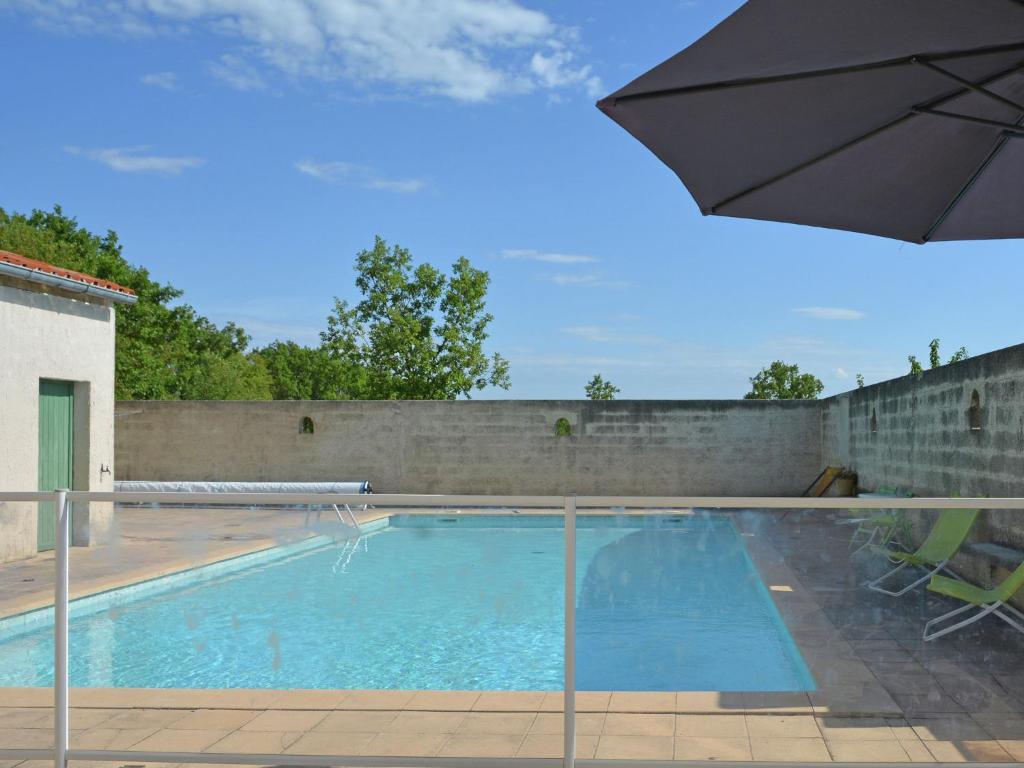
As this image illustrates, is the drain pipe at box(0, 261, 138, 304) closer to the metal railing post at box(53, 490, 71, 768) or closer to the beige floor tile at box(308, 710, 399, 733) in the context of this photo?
the metal railing post at box(53, 490, 71, 768)

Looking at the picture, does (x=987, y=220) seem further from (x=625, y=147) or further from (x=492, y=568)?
(x=625, y=147)

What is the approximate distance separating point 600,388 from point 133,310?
32.5 metres

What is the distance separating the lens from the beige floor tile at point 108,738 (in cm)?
322

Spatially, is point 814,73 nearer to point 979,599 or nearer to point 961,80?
point 961,80

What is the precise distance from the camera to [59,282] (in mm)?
8688

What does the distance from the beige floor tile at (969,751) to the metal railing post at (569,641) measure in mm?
1160

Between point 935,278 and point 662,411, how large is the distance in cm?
1333

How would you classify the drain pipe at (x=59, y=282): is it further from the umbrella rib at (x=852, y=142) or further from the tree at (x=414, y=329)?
the tree at (x=414, y=329)

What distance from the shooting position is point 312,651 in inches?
131

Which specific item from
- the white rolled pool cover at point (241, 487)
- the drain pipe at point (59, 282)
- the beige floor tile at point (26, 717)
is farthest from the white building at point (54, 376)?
the beige floor tile at point (26, 717)

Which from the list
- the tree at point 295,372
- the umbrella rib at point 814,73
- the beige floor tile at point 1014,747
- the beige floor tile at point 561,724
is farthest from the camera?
the tree at point 295,372

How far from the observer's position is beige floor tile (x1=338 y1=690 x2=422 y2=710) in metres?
3.26

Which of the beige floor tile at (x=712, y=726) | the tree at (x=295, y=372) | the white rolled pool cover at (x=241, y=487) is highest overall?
the tree at (x=295, y=372)

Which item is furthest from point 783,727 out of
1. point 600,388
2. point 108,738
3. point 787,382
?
point 600,388
